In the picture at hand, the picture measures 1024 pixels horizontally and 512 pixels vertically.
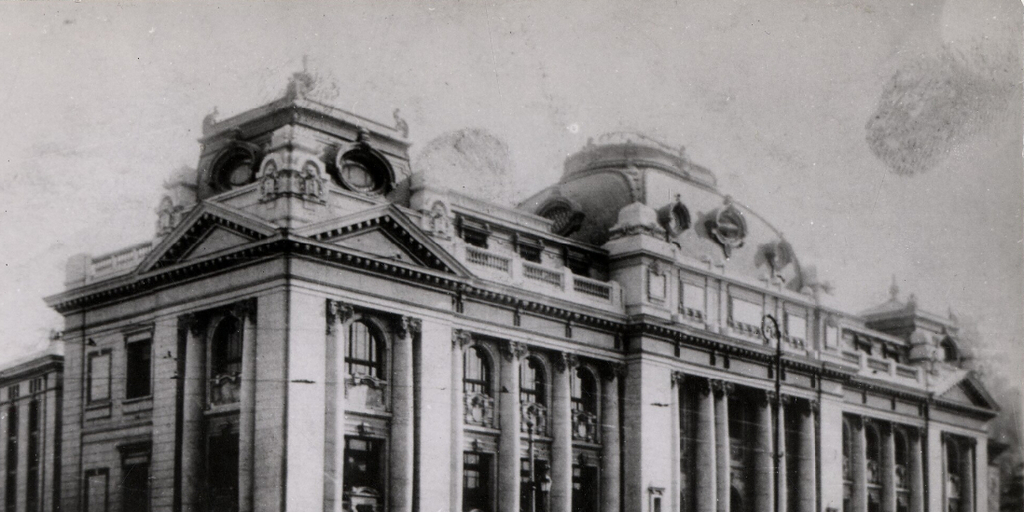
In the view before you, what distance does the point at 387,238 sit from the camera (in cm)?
3291

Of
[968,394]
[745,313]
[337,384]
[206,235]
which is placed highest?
[206,235]

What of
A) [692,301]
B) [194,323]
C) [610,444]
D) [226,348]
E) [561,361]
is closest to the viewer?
[226,348]

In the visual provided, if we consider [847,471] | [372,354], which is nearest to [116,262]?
[372,354]

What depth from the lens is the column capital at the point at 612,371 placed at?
39.8m

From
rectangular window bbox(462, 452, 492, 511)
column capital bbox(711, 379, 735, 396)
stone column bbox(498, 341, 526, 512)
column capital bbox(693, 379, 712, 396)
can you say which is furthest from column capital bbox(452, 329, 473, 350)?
column capital bbox(711, 379, 735, 396)

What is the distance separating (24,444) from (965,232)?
82.5 feet

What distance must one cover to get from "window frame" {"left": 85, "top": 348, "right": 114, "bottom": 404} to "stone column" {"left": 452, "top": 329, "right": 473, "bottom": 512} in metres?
8.62

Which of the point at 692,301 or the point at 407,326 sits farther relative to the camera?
the point at 692,301

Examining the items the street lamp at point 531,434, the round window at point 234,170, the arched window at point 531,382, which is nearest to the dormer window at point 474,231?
the arched window at point 531,382

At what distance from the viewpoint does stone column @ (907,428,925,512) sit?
51875 millimetres

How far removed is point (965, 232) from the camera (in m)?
34.7

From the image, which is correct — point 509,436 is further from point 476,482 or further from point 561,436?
point 561,436

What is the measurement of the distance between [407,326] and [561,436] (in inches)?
271

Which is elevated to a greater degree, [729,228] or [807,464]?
[729,228]
